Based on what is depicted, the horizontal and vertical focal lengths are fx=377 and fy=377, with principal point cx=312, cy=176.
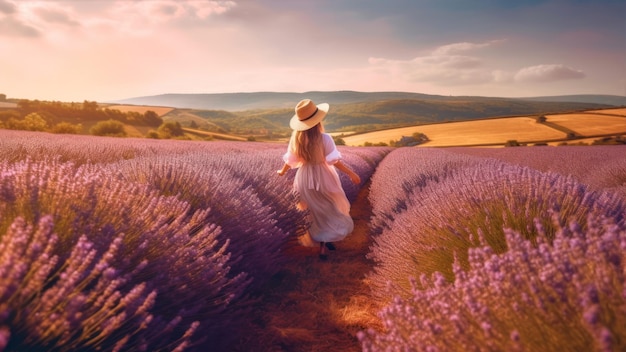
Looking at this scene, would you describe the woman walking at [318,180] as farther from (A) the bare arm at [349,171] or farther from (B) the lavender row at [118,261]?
(B) the lavender row at [118,261]

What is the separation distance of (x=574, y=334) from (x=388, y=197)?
3.37 meters

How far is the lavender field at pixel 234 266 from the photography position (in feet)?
3.03

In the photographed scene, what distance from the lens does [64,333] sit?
102 cm

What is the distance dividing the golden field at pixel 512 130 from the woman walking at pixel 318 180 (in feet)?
63.8

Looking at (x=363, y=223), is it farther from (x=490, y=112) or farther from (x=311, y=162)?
(x=490, y=112)

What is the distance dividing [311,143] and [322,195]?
1.98 ft

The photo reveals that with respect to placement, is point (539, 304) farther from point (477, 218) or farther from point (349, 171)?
point (349, 171)

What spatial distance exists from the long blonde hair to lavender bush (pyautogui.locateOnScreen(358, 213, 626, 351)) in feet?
10.2

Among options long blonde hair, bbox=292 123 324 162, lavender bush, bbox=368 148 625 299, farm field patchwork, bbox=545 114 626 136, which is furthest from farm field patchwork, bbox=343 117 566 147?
lavender bush, bbox=368 148 625 299

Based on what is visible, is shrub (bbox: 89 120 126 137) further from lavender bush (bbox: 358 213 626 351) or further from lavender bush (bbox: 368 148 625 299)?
lavender bush (bbox: 358 213 626 351)

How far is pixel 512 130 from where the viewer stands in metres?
24.4

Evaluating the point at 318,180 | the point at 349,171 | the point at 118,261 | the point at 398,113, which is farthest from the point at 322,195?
the point at 398,113

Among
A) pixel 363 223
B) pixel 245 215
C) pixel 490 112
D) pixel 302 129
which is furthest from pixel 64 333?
pixel 490 112

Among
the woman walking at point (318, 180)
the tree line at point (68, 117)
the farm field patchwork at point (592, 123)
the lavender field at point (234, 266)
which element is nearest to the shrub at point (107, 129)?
the tree line at point (68, 117)
